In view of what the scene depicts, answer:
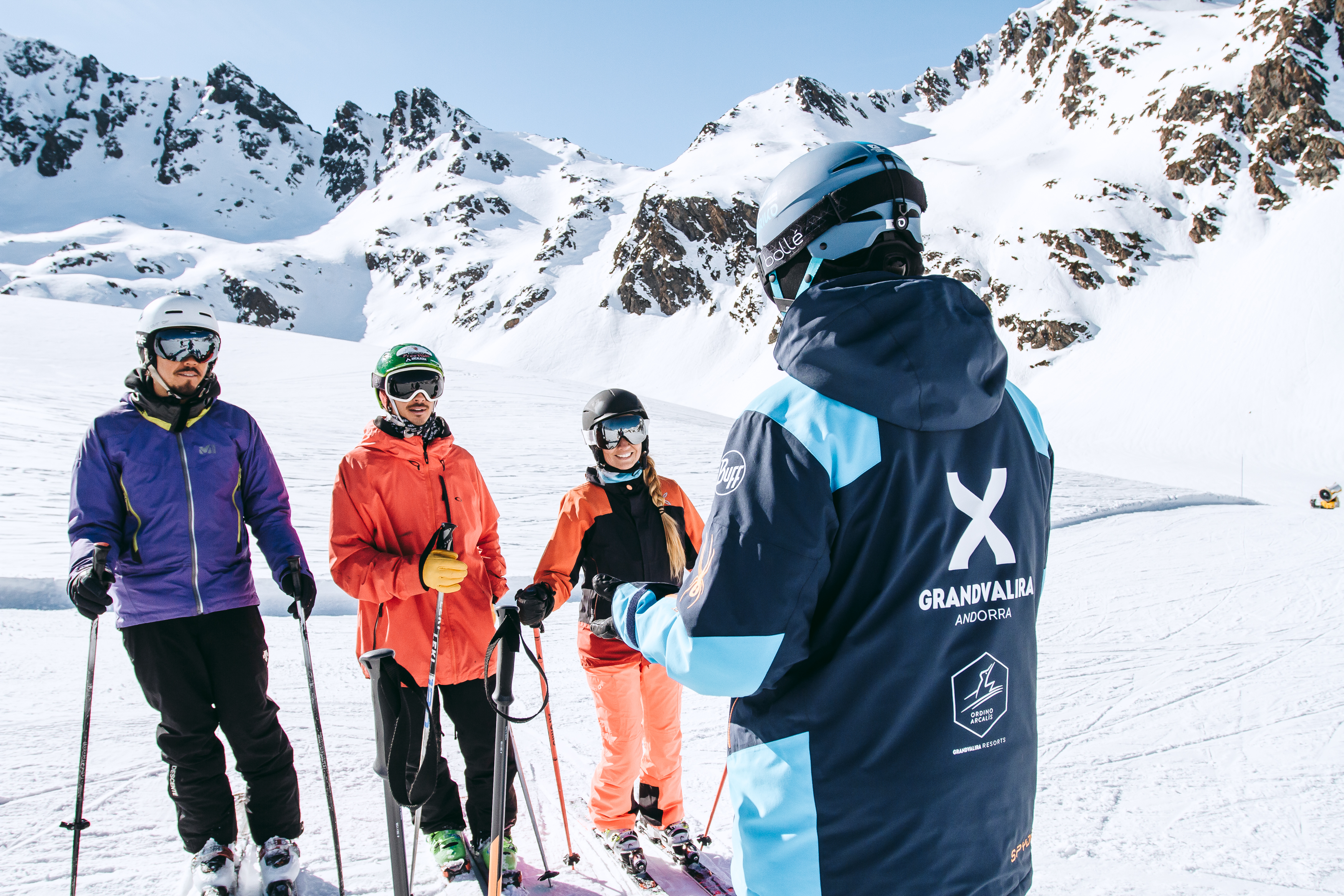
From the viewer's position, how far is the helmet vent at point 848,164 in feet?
5.13

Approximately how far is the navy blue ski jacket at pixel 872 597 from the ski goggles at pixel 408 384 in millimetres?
2141

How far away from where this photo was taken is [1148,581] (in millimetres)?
7414

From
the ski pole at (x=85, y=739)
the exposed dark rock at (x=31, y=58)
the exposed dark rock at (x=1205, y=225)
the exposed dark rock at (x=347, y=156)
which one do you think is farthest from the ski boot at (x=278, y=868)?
the exposed dark rock at (x=31, y=58)

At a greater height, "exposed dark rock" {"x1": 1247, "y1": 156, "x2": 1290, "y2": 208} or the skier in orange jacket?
"exposed dark rock" {"x1": 1247, "y1": 156, "x2": 1290, "y2": 208}

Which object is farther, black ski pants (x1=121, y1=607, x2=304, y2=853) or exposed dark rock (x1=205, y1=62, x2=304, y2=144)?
exposed dark rock (x1=205, y1=62, x2=304, y2=144)

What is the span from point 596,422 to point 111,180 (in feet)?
550

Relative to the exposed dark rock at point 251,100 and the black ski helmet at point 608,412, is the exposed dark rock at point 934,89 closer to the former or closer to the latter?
the black ski helmet at point 608,412

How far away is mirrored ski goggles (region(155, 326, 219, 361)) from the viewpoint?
110 inches

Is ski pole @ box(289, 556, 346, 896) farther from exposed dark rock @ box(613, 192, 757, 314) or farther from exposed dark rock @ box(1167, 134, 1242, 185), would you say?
exposed dark rock @ box(613, 192, 757, 314)

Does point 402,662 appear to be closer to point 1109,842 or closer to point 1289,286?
point 1109,842

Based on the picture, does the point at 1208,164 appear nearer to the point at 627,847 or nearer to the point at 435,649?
the point at 627,847

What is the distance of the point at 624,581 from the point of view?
3.14 m

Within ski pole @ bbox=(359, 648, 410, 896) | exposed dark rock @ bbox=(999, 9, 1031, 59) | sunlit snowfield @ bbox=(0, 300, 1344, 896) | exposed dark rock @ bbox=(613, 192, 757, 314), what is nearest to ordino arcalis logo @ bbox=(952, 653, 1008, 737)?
sunlit snowfield @ bbox=(0, 300, 1344, 896)

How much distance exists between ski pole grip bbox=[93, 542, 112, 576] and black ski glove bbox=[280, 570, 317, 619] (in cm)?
59
